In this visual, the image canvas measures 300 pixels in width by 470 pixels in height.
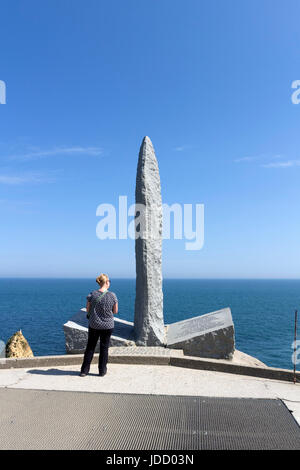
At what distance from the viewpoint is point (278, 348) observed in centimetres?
2616

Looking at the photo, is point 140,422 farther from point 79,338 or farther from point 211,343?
point 79,338

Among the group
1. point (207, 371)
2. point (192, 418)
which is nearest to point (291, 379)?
point (207, 371)

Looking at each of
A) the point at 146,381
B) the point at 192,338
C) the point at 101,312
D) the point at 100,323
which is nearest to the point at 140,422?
the point at 146,381

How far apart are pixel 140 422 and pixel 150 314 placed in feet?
16.2

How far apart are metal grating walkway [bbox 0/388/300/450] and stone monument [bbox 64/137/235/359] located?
3.37 metres

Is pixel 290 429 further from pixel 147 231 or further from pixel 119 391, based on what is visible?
pixel 147 231

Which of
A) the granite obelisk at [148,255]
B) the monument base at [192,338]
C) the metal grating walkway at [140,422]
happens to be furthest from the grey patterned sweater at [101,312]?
the granite obelisk at [148,255]

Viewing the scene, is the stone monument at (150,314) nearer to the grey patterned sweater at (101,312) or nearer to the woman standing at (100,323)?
the woman standing at (100,323)

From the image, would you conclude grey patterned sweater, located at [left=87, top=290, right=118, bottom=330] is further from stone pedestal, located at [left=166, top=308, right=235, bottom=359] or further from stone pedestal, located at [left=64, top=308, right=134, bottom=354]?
stone pedestal, located at [left=166, top=308, right=235, bottom=359]

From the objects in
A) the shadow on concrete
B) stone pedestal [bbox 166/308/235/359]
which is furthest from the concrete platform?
stone pedestal [bbox 166/308/235/359]

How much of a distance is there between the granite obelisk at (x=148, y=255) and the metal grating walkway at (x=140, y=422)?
3.98 metres

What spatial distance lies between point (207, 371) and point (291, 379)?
143cm

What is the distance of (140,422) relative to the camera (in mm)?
3961
